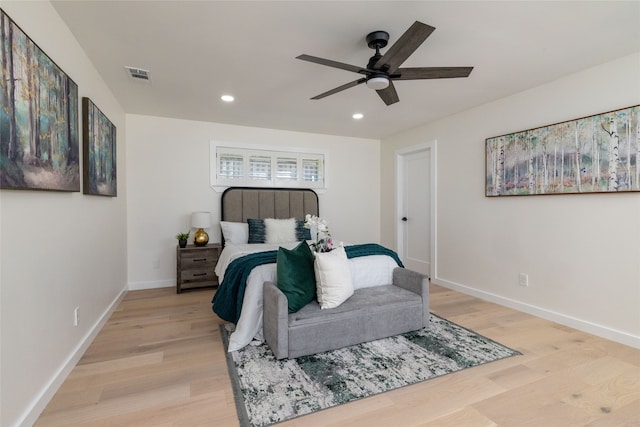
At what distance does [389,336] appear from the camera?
2643 millimetres

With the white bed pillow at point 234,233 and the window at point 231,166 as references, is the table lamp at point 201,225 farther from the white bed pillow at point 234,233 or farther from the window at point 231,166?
the window at point 231,166

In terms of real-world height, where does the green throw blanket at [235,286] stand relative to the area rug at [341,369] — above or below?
above

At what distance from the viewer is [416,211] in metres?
4.94

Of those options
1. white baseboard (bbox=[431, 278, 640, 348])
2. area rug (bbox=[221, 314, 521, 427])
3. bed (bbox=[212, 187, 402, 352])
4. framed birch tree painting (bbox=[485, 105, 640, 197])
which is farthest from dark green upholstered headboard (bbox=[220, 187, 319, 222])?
framed birch tree painting (bbox=[485, 105, 640, 197])

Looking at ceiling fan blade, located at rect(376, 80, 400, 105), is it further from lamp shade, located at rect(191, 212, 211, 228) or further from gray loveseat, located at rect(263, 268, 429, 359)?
lamp shade, located at rect(191, 212, 211, 228)

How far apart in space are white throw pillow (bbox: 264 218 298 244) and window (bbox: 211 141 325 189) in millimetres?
906

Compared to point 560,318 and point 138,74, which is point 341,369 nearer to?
point 560,318

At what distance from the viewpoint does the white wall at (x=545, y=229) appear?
2576 mm

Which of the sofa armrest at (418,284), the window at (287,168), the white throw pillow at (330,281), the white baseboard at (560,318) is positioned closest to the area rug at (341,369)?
the sofa armrest at (418,284)

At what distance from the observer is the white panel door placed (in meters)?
4.71

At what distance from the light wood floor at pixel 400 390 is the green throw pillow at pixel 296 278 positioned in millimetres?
702

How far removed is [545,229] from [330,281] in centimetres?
239

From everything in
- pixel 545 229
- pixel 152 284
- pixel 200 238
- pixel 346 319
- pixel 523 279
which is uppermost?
pixel 545 229

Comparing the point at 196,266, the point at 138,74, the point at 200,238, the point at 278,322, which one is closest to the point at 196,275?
the point at 196,266
